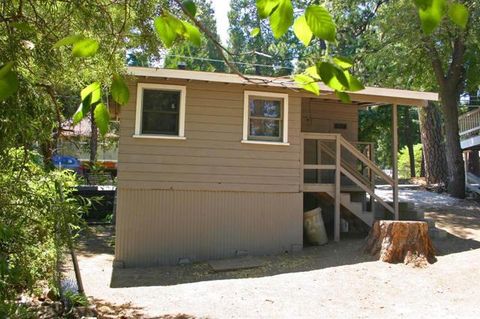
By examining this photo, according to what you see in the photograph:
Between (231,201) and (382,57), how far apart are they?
8942 millimetres

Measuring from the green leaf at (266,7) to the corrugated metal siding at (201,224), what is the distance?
8.70 meters

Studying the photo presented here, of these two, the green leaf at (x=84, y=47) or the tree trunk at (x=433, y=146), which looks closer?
the green leaf at (x=84, y=47)

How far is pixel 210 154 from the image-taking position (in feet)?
33.0

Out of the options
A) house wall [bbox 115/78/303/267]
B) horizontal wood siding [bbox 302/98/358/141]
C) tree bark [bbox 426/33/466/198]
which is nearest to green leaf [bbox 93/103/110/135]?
house wall [bbox 115/78/303/267]

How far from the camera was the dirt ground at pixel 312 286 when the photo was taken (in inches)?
250

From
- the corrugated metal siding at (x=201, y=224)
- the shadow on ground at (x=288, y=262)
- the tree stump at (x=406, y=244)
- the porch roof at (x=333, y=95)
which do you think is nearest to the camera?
Result: the tree stump at (x=406, y=244)

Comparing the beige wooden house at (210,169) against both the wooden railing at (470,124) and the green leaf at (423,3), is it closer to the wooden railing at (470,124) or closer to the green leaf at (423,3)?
the green leaf at (423,3)

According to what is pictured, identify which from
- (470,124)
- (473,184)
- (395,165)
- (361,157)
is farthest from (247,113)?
(470,124)

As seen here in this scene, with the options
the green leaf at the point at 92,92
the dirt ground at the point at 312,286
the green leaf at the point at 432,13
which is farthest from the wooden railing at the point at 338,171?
the green leaf at the point at 432,13

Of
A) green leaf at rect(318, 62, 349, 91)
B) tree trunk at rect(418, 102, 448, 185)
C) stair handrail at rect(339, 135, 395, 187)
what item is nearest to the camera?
green leaf at rect(318, 62, 349, 91)

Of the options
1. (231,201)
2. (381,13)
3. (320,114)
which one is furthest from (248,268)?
(381,13)

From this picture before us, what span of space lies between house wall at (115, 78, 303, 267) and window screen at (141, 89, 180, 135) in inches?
Result: 8.9

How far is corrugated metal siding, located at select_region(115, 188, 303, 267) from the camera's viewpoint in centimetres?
969

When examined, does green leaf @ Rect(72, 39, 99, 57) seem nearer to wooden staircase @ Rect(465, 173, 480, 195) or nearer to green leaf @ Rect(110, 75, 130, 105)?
green leaf @ Rect(110, 75, 130, 105)
